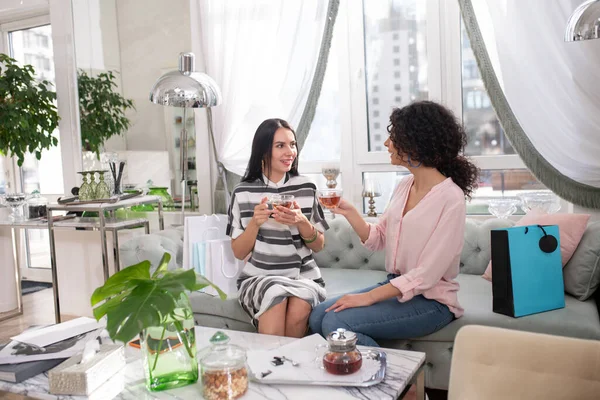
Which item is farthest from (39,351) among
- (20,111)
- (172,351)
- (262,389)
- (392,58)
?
(20,111)

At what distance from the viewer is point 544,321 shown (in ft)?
7.28

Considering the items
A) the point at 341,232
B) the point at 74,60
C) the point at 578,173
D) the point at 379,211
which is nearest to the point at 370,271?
the point at 341,232

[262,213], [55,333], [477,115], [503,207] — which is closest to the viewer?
[55,333]

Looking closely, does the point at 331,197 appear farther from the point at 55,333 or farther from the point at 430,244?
the point at 55,333

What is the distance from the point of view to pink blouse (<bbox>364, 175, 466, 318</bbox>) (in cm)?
206

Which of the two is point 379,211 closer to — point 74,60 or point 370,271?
point 370,271

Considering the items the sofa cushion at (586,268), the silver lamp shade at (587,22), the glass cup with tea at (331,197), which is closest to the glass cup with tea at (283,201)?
the glass cup with tea at (331,197)

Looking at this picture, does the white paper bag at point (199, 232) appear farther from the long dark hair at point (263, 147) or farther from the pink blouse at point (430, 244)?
the pink blouse at point (430, 244)

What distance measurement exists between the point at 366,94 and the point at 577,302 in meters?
1.75

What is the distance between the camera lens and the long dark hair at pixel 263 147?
2.57 m

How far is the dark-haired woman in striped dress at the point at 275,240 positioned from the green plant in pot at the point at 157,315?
76cm

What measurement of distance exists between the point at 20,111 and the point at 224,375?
10.6ft

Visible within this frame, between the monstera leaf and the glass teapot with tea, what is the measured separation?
33cm

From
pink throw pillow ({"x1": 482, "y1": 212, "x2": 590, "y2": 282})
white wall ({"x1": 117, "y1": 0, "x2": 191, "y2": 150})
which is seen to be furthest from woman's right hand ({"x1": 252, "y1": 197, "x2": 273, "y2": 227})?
white wall ({"x1": 117, "y1": 0, "x2": 191, "y2": 150})
